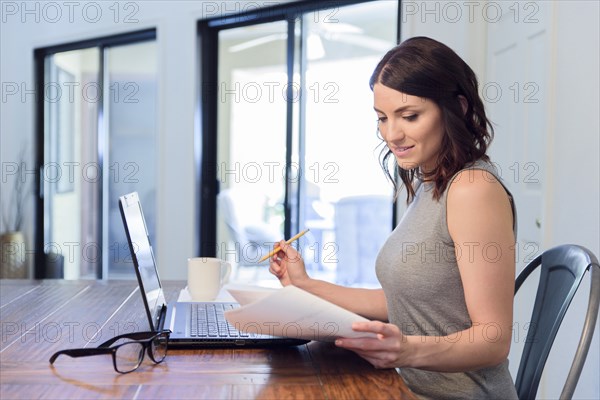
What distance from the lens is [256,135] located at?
464cm

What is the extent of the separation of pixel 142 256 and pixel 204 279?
0.74 ft

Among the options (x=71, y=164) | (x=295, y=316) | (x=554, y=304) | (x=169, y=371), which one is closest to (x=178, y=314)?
(x=169, y=371)

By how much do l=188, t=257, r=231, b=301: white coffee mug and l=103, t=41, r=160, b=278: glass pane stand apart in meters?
3.17

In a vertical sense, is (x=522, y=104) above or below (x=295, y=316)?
above

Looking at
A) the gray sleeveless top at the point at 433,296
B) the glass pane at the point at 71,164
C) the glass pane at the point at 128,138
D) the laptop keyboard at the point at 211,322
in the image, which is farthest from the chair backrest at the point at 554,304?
the glass pane at the point at 71,164

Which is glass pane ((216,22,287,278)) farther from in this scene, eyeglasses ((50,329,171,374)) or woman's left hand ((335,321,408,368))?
woman's left hand ((335,321,408,368))

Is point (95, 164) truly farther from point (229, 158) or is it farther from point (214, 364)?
point (214, 364)

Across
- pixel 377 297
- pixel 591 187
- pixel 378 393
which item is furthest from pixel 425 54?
pixel 591 187

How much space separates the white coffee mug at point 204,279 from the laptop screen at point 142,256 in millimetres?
74

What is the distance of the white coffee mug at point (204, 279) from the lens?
61.4 inches

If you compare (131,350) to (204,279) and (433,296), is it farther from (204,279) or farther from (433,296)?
(433,296)

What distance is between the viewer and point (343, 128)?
4.15 metres

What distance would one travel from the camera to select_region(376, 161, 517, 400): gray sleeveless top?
125 centimetres

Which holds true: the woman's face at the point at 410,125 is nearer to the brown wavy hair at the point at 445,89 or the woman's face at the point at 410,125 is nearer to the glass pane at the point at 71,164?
the brown wavy hair at the point at 445,89
